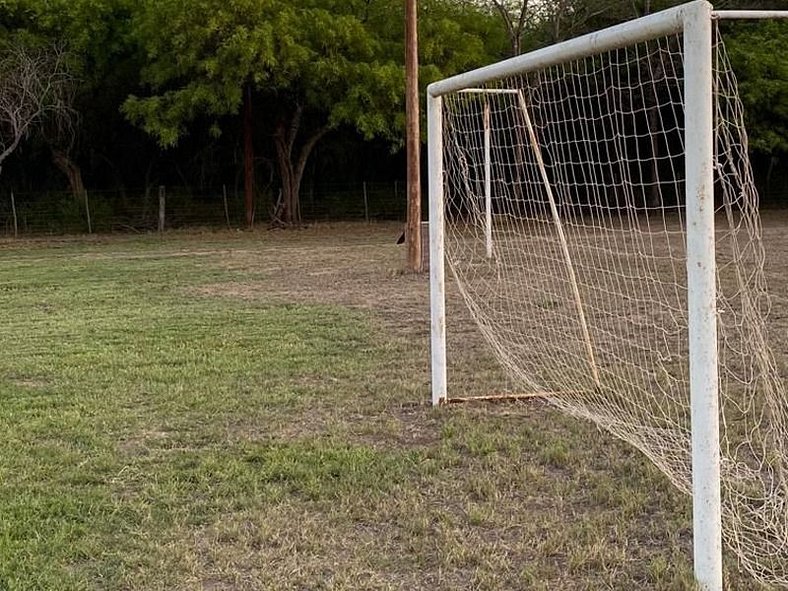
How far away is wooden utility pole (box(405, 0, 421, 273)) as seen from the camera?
11.6 metres

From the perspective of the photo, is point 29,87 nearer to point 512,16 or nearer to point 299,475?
point 512,16

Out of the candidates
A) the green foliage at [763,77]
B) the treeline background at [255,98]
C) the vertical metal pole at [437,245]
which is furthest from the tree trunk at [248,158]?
the vertical metal pole at [437,245]

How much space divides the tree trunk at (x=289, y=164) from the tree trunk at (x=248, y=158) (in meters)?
0.65

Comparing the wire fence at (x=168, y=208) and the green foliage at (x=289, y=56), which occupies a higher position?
the green foliage at (x=289, y=56)

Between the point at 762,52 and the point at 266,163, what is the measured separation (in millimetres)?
13128

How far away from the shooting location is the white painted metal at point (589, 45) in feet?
9.21

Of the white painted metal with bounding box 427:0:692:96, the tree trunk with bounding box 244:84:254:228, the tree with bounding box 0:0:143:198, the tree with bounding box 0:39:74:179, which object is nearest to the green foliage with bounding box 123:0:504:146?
the tree trunk with bounding box 244:84:254:228

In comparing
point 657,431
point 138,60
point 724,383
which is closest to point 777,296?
point 724,383

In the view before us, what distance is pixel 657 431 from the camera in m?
4.30

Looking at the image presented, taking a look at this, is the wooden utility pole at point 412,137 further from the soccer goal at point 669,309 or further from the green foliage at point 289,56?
the green foliage at point 289,56

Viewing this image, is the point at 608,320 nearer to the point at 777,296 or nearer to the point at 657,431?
the point at 777,296

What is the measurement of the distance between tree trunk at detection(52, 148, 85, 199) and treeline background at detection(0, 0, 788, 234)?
5cm

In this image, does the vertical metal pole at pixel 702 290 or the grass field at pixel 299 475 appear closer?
the vertical metal pole at pixel 702 290

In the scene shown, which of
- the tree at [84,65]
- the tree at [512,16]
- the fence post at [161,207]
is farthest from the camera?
the tree at [512,16]
